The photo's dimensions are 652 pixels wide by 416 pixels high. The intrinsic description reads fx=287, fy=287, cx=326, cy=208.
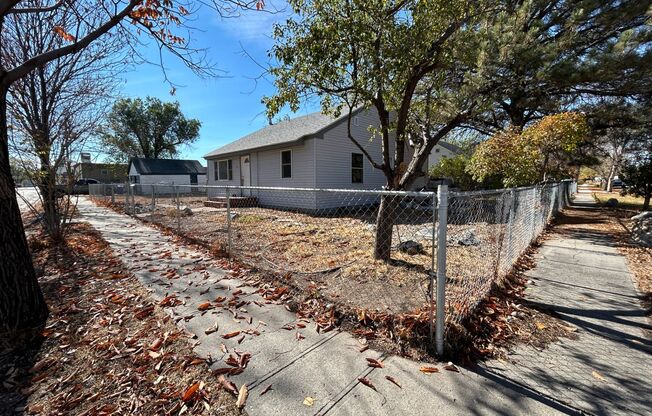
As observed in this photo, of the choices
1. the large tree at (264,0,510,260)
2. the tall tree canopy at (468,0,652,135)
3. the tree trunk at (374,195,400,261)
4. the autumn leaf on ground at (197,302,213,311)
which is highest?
the tall tree canopy at (468,0,652,135)

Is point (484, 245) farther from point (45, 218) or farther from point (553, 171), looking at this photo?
point (553, 171)

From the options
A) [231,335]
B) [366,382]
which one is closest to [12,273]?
[231,335]

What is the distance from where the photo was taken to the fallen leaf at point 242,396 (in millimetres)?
1939

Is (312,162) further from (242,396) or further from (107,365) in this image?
(242,396)

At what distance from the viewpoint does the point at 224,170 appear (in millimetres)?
17469

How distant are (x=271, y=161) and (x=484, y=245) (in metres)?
11.2

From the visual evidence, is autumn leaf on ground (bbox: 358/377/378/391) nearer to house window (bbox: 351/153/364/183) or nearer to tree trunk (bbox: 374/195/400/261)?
tree trunk (bbox: 374/195/400/261)

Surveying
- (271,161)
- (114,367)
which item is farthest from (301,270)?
(271,161)

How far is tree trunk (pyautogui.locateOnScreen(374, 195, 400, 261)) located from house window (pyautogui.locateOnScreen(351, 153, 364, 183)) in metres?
8.91

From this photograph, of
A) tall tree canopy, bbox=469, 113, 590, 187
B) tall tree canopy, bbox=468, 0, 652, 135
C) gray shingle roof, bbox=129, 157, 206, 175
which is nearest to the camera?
tall tree canopy, bbox=469, 113, 590, 187

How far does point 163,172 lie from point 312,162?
30886 millimetres

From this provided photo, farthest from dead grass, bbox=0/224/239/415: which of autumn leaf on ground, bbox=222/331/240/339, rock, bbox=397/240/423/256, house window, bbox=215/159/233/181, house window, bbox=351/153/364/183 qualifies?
house window, bbox=215/159/233/181

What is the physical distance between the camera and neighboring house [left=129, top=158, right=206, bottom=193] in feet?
110

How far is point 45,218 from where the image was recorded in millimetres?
6723
